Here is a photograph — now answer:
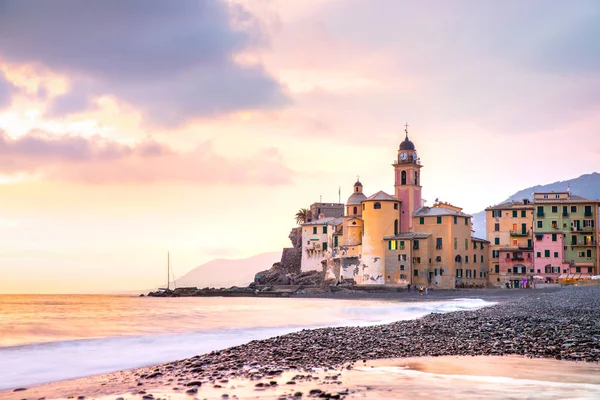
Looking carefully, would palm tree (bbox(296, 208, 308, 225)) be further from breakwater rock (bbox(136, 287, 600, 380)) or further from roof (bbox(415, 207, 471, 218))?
breakwater rock (bbox(136, 287, 600, 380))

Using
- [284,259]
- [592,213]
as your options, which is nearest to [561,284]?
[592,213]

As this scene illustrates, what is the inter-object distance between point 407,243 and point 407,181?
38.8 feet

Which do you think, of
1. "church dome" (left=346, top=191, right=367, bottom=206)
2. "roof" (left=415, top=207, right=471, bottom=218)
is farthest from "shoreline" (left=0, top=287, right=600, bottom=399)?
"church dome" (left=346, top=191, right=367, bottom=206)

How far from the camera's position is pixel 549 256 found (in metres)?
97.2

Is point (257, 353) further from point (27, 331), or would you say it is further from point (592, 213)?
point (592, 213)

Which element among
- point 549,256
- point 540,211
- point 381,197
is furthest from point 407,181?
point 549,256

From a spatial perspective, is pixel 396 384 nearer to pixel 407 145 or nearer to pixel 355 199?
pixel 407 145

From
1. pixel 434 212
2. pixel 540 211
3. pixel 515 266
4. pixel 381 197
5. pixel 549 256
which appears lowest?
pixel 515 266

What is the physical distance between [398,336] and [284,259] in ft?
367

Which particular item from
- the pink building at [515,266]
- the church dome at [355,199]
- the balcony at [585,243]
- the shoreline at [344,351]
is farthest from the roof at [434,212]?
the shoreline at [344,351]

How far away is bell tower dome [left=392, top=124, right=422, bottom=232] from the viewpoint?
102688 mm

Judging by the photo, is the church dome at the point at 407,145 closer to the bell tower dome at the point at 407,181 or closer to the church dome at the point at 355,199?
the bell tower dome at the point at 407,181

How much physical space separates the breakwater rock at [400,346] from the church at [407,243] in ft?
244

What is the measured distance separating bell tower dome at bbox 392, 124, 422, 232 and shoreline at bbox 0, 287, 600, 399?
80.5 metres
